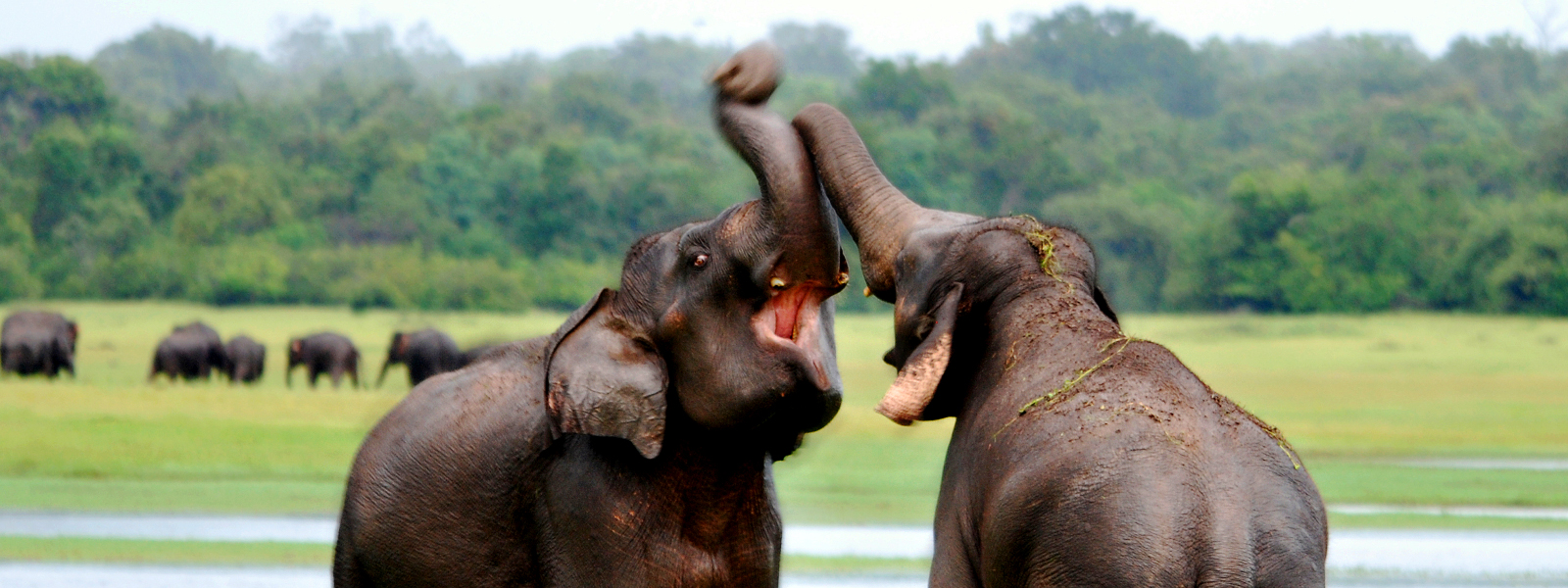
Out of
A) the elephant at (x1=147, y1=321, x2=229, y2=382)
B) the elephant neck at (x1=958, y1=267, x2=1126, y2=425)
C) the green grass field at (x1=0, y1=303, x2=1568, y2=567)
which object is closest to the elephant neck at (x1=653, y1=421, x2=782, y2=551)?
the elephant neck at (x1=958, y1=267, x2=1126, y2=425)

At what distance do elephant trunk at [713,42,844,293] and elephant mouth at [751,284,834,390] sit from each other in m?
0.07

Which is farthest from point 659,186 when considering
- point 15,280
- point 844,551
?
point 844,551

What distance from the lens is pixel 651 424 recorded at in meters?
5.96

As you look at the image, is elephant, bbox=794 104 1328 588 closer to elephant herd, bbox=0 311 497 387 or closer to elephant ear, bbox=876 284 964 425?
elephant ear, bbox=876 284 964 425

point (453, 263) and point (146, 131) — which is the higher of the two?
point (146, 131)

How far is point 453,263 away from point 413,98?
27.0 metres

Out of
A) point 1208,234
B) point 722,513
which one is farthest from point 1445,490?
point 1208,234

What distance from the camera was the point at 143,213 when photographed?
58.1m

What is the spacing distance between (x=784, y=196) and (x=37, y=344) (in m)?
31.1

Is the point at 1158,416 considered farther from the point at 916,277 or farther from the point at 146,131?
the point at 146,131

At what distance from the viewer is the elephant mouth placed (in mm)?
5812

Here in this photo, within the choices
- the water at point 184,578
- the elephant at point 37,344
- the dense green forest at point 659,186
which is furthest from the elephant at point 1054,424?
the dense green forest at point 659,186

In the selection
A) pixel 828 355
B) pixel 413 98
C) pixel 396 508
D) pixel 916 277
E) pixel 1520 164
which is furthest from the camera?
pixel 413 98

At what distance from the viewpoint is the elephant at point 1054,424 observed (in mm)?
4457
